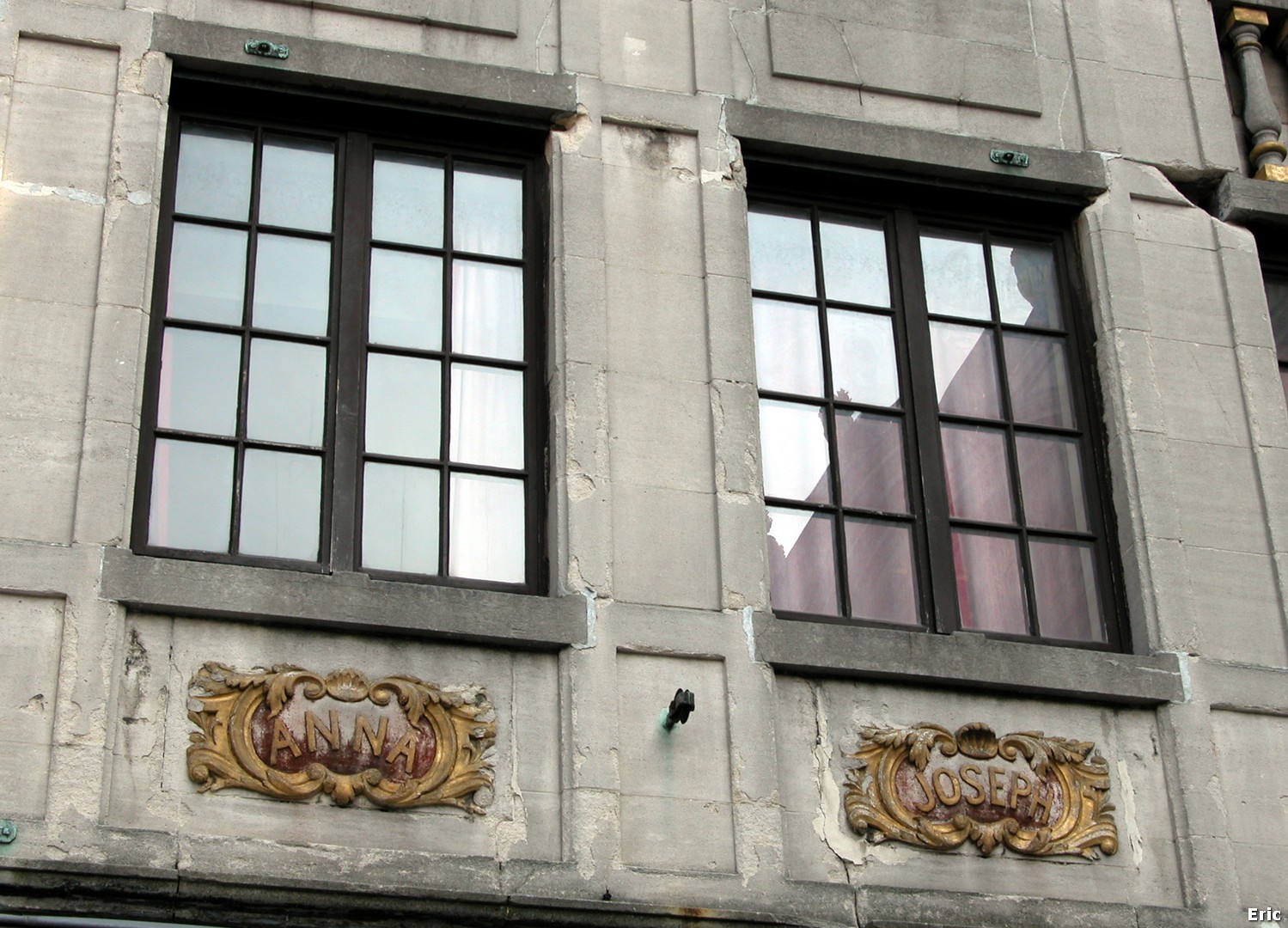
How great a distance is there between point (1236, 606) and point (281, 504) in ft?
14.2

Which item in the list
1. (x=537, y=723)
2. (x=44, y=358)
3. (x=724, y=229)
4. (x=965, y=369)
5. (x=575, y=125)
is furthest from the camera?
(x=965, y=369)

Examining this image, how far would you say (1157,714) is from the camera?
9.35 m

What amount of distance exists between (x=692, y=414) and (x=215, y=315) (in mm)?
2172

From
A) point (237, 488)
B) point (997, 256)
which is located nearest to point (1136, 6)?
point (997, 256)

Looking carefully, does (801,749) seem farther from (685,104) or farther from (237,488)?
(685,104)

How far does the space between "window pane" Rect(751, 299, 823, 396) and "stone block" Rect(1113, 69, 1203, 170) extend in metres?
2.01

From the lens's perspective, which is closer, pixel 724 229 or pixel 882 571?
pixel 882 571

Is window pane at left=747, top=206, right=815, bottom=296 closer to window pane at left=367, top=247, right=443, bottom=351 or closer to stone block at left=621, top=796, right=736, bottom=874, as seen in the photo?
window pane at left=367, top=247, right=443, bottom=351

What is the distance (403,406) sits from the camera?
948 centimetres

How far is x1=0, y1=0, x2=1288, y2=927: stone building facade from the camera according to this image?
8297 millimetres

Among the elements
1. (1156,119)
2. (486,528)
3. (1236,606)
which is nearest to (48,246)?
(486,528)

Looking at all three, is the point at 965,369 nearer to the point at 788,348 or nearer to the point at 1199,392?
the point at 788,348

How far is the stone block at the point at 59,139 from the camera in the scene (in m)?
9.18

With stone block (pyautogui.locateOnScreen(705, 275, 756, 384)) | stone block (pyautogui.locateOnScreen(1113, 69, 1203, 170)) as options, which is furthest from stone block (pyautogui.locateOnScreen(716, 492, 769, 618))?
stone block (pyautogui.locateOnScreen(1113, 69, 1203, 170))
